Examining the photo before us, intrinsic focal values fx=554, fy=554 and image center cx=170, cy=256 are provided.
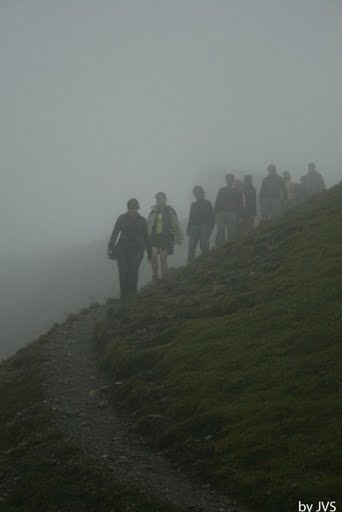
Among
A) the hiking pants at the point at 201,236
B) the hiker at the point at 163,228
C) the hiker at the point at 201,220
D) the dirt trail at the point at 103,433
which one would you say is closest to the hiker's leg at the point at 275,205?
the hiker at the point at 201,220

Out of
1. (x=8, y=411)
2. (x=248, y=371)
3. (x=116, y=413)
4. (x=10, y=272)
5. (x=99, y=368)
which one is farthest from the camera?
(x=10, y=272)

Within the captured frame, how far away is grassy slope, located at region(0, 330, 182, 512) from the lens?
8.41 metres

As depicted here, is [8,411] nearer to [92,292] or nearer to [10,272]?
[92,292]

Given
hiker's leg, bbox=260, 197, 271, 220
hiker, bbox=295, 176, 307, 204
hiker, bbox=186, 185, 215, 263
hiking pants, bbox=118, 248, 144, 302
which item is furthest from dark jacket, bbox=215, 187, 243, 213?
hiker, bbox=295, 176, 307, 204

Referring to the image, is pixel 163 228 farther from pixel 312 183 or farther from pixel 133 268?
pixel 312 183

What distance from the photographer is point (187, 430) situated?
10.1 metres

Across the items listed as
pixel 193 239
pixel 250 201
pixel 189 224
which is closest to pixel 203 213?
pixel 189 224

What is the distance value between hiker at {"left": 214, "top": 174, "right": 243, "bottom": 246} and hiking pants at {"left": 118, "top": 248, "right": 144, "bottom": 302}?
7198mm

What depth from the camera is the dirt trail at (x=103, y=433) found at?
8.45m

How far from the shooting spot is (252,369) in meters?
11.1

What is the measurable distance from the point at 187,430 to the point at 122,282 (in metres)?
12.0

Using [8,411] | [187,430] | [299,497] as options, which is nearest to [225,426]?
[187,430]

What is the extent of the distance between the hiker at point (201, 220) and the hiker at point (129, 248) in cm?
476

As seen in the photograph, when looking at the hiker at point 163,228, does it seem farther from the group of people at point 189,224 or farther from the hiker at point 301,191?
the hiker at point 301,191
